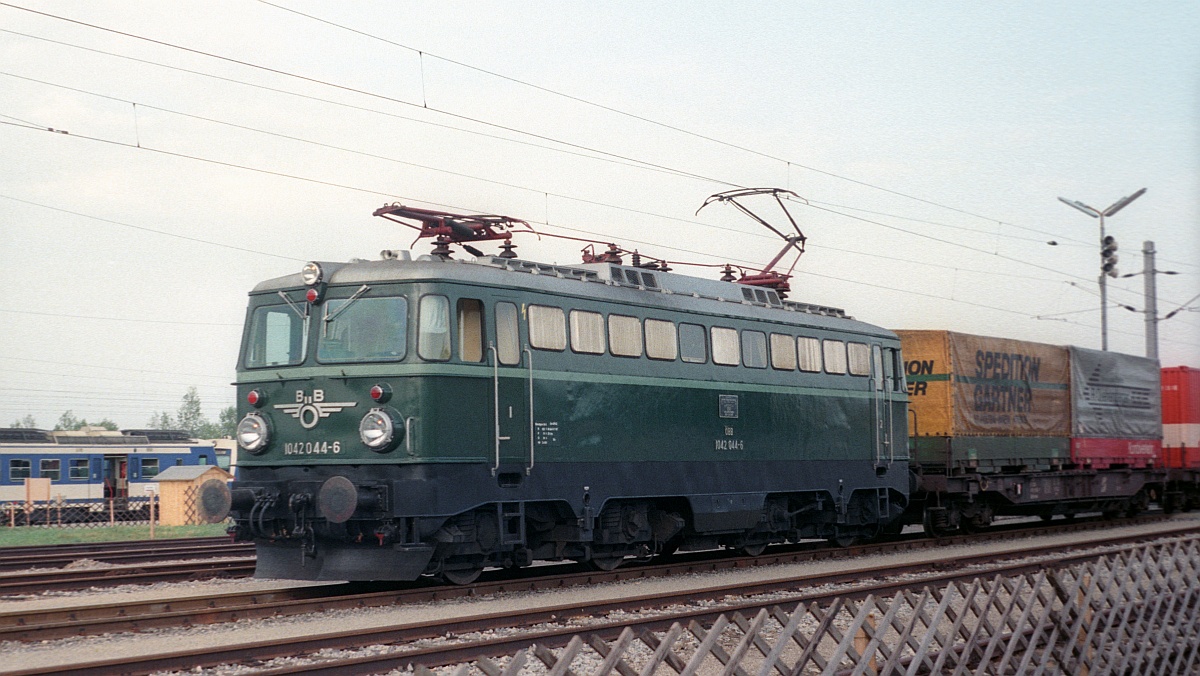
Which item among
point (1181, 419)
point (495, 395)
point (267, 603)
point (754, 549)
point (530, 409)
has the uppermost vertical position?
point (495, 395)

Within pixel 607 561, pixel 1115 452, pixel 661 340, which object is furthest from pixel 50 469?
pixel 1115 452

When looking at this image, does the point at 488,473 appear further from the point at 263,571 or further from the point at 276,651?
the point at 276,651

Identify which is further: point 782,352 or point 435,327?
point 782,352

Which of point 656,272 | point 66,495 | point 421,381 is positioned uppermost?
point 656,272

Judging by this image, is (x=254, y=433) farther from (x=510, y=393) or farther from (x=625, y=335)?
(x=625, y=335)

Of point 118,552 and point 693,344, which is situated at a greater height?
point 693,344

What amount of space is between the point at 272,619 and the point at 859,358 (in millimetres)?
12572

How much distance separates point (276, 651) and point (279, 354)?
225 inches

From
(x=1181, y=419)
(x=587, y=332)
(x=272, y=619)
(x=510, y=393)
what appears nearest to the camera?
(x=272, y=619)

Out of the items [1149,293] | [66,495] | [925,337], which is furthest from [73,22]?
[1149,293]

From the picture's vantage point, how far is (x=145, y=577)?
16.7m

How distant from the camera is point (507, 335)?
1543cm

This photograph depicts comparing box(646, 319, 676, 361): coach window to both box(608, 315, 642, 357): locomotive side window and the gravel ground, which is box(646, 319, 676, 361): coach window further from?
the gravel ground

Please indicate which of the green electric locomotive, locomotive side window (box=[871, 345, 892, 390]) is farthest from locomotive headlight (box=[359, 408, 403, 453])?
locomotive side window (box=[871, 345, 892, 390])
